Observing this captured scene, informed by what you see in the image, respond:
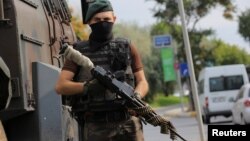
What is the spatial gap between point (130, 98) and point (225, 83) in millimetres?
22410

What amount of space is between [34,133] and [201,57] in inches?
1332

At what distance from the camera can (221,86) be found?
26.8 metres

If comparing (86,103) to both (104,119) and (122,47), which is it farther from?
(122,47)

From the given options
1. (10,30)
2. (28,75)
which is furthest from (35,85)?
(10,30)

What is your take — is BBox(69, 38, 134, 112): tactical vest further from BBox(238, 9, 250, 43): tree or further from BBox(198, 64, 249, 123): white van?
BBox(238, 9, 250, 43): tree

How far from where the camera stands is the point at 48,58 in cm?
647

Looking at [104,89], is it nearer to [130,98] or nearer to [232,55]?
[130,98]

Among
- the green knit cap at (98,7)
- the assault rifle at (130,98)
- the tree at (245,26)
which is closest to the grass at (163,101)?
the tree at (245,26)

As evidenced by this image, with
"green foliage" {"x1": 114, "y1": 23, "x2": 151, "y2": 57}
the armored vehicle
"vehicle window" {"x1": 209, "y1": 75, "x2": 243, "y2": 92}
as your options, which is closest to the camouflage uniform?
the armored vehicle

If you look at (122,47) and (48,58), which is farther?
(48,58)

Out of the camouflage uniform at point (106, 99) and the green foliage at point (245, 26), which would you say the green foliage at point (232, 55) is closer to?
the green foliage at point (245, 26)

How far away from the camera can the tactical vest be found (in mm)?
4924

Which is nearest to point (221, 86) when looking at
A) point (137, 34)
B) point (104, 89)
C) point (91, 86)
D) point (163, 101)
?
point (104, 89)

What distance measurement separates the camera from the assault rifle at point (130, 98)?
4.69 m
